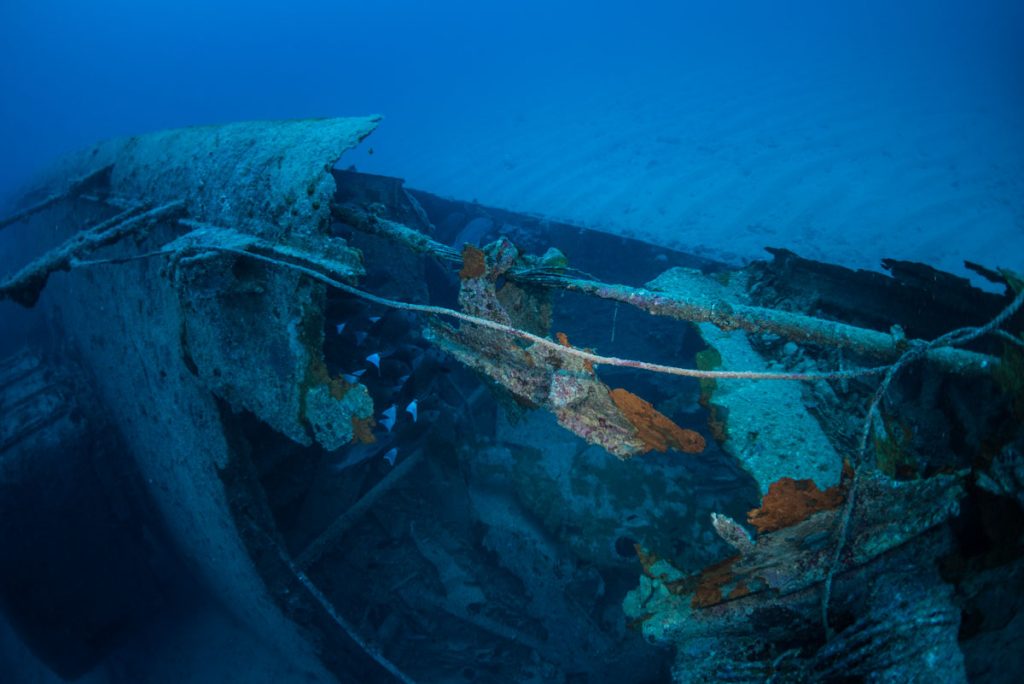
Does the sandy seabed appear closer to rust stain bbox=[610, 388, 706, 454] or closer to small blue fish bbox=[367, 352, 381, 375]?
small blue fish bbox=[367, 352, 381, 375]

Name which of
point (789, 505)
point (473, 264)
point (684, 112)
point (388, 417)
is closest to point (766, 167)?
point (684, 112)

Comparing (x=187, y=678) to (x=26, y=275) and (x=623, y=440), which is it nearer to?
(x=26, y=275)

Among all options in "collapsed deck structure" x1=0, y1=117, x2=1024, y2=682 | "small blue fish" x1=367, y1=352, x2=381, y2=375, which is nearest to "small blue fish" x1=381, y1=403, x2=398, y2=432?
"collapsed deck structure" x1=0, y1=117, x2=1024, y2=682

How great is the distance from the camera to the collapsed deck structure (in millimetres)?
1467

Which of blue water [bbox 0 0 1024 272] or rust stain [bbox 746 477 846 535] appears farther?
blue water [bbox 0 0 1024 272]

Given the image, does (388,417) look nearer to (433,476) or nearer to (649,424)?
(433,476)

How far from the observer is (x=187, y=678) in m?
4.31

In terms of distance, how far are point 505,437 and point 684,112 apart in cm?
2160

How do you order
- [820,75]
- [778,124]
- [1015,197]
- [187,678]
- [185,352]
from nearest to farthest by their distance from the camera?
[185,352] < [187,678] < [1015,197] < [778,124] < [820,75]

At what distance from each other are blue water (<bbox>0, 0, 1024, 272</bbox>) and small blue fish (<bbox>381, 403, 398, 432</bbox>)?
18.3 feet

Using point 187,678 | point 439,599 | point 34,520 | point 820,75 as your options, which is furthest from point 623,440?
point 820,75

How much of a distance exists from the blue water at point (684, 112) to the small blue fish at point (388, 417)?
557 centimetres

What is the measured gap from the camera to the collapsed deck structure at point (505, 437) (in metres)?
1.47

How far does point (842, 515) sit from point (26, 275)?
15.1 feet
